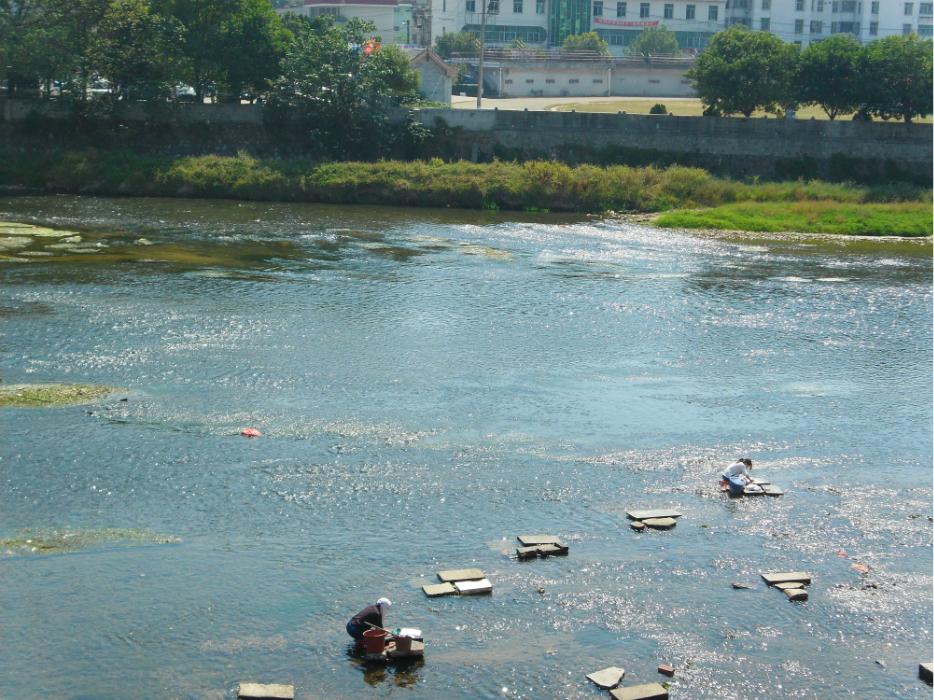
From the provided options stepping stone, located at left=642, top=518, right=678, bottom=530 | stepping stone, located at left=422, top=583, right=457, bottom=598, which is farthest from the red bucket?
stepping stone, located at left=642, top=518, right=678, bottom=530

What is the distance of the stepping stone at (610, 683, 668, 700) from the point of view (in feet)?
39.9

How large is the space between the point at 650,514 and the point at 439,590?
4529 millimetres

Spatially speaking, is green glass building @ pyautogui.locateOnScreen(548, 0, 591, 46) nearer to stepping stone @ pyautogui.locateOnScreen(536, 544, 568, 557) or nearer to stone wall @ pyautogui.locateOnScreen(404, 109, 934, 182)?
stone wall @ pyautogui.locateOnScreen(404, 109, 934, 182)

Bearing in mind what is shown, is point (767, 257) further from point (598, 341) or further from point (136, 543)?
point (136, 543)

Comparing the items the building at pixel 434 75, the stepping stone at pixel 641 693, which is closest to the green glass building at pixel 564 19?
the building at pixel 434 75

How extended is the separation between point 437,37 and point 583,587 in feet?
278

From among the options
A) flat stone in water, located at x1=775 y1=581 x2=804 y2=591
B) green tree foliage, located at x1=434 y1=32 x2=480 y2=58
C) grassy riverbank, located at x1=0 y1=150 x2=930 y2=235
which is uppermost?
green tree foliage, located at x1=434 y1=32 x2=480 y2=58

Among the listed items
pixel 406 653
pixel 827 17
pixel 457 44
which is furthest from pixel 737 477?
pixel 827 17

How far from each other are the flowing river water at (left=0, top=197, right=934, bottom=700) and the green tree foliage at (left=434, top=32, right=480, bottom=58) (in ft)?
188

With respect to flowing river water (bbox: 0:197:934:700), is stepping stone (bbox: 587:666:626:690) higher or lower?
lower

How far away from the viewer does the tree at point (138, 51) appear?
53.2 metres

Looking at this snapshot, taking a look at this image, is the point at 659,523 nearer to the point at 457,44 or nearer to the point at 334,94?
the point at 334,94

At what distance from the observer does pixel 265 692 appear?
11930 millimetres

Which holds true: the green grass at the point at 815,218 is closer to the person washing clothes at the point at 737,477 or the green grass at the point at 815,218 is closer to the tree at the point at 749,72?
the tree at the point at 749,72
